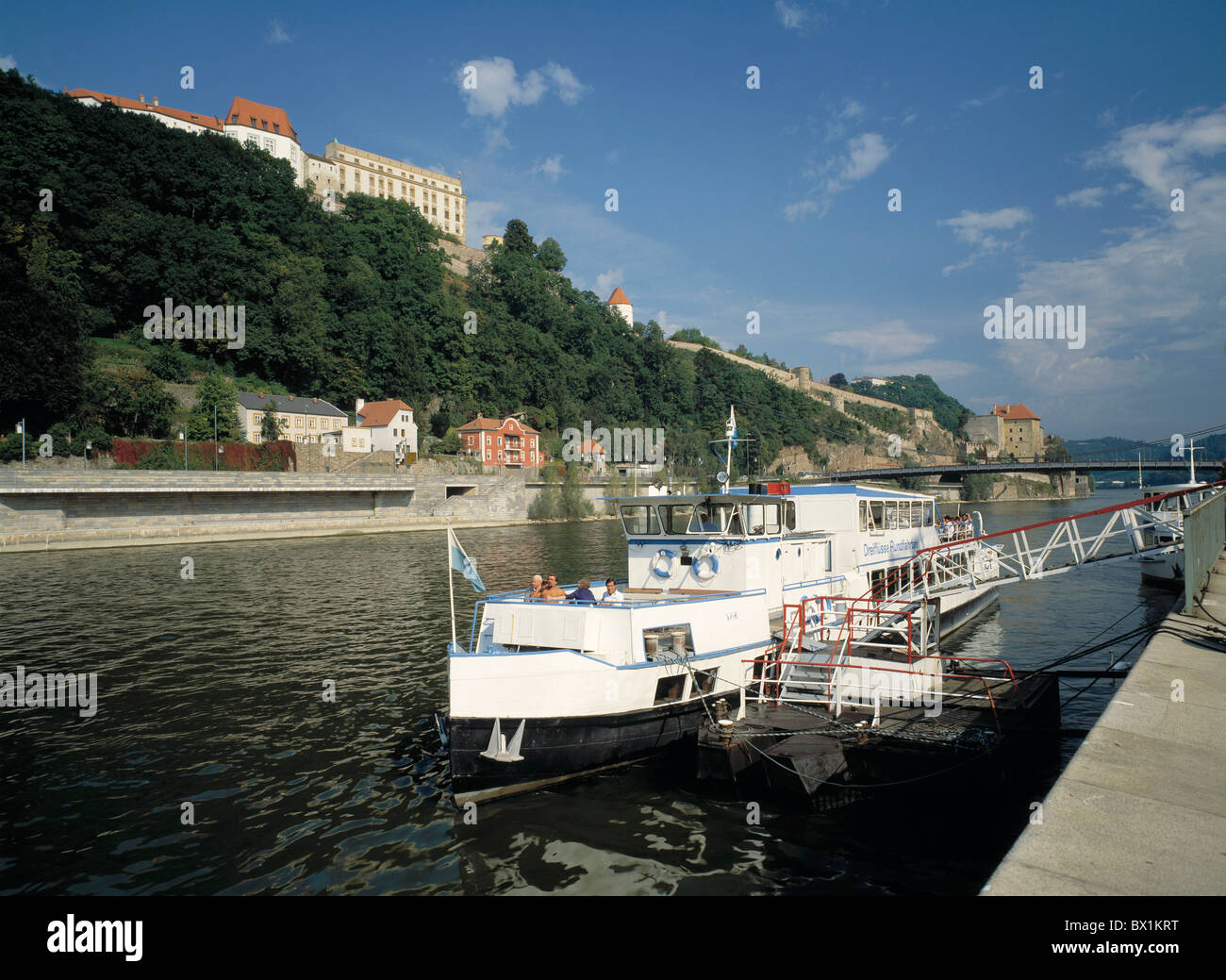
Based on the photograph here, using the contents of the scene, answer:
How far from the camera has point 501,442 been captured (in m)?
95.0

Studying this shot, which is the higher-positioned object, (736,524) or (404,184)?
(404,184)

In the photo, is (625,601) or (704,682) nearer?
(704,682)

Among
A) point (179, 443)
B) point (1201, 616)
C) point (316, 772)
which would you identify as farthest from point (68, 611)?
point (179, 443)

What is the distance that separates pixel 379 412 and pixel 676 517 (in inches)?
3022

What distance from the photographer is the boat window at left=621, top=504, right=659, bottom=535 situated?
16594 mm

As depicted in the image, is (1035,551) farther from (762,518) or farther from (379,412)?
(379,412)

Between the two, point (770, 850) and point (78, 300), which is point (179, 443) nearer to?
point (78, 300)

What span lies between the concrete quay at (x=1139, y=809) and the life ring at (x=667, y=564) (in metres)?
8.80

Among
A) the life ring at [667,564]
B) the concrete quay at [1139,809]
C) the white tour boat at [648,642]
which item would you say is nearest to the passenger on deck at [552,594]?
the white tour boat at [648,642]

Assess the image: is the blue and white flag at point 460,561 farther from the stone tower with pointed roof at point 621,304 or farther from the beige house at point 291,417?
the stone tower with pointed roof at point 621,304

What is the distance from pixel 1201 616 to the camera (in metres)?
13.4

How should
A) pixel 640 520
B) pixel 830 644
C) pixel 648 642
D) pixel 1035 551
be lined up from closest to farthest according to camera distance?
pixel 648 642 → pixel 830 644 → pixel 640 520 → pixel 1035 551

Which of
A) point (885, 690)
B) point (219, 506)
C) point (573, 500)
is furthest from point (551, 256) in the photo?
point (885, 690)

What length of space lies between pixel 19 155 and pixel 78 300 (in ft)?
51.8
